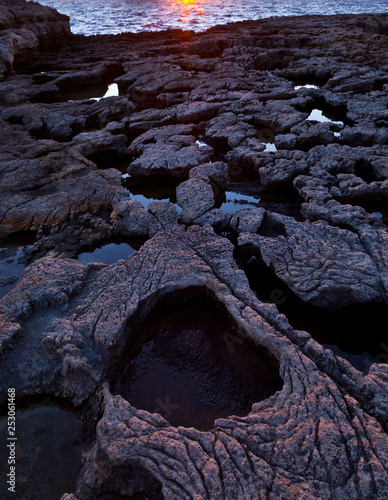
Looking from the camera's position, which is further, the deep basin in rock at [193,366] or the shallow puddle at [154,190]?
the shallow puddle at [154,190]

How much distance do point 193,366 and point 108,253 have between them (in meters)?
2.36

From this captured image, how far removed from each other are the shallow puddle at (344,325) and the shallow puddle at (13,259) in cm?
321

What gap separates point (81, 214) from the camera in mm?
5367

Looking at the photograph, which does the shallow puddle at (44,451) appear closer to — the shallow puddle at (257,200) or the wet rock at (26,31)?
the shallow puddle at (257,200)

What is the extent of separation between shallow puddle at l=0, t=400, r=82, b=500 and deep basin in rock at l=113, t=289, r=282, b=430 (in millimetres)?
540

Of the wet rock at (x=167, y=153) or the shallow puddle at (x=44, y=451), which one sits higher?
the wet rock at (x=167, y=153)

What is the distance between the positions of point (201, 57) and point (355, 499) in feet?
49.1

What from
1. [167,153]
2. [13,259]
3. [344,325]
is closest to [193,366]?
[344,325]

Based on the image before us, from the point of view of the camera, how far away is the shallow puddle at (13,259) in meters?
4.48

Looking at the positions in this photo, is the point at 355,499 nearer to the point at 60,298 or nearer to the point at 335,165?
the point at 60,298

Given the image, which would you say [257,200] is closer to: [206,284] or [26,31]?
[206,284]

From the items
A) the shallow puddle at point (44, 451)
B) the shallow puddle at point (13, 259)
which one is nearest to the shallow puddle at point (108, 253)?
the shallow puddle at point (13, 259)

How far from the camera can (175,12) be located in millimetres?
30141

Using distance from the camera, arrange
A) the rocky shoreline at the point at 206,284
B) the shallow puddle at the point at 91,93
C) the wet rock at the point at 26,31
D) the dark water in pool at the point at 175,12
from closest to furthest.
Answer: the rocky shoreline at the point at 206,284 → the shallow puddle at the point at 91,93 → the wet rock at the point at 26,31 → the dark water in pool at the point at 175,12
